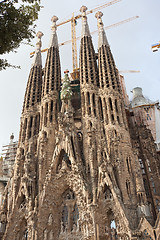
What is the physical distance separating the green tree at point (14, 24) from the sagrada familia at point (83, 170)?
525 inches

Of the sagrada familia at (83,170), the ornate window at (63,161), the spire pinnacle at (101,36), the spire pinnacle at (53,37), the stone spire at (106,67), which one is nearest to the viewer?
the sagrada familia at (83,170)

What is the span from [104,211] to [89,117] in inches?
345

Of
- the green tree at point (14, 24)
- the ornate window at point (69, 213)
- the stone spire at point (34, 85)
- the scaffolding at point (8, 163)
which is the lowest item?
the ornate window at point (69, 213)

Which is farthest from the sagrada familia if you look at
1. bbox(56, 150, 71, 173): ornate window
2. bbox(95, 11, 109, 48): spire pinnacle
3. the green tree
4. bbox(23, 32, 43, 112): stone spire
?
the green tree

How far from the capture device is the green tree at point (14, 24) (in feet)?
21.6

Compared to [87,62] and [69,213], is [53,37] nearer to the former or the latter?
[87,62]

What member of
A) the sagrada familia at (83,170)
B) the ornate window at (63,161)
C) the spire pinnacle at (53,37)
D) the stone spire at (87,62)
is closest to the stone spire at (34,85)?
the sagrada familia at (83,170)

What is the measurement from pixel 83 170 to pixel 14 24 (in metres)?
14.8

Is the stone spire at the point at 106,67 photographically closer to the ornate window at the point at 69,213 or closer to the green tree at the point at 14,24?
the ornate window at the point at 69,213

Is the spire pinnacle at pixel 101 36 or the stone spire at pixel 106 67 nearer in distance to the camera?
the stone spire at pixel 106 67

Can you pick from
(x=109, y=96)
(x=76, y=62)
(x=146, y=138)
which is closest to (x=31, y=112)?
(x=109, y=96)

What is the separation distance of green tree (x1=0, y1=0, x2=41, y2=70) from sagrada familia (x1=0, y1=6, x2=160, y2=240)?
525 inches

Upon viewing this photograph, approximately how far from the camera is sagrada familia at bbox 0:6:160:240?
17266mm

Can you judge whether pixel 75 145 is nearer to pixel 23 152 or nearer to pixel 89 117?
pixel 89 117
